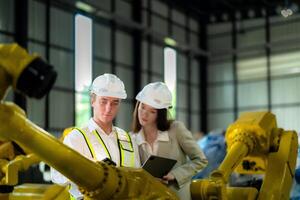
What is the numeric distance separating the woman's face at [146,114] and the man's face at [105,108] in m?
0.38

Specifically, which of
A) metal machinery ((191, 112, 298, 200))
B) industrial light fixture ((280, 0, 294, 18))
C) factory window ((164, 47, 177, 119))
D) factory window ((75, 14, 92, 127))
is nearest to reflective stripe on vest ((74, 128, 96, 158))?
metal machinery ((191, 112, 298, 200))

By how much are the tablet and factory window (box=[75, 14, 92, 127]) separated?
10864 millimetres

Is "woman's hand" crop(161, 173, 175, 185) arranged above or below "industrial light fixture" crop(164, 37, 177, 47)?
below

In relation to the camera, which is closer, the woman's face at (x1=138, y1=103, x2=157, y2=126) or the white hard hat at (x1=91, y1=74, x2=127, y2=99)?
the white hard hat at (x1=91, y1=74, x2=127, y2=99)

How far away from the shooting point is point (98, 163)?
2053 millimetres

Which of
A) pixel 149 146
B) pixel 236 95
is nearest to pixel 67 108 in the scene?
pixel 236 95

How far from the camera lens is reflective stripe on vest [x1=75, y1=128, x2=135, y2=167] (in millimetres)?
3065

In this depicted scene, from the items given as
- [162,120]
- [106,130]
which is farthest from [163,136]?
[106,130]

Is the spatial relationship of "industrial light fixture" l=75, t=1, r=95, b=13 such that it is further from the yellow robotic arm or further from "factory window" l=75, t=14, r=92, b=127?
the yellow robotic arm

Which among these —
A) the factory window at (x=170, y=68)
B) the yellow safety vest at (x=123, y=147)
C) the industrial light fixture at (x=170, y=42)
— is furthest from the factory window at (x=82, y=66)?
the yellow safety vest at (x=123, y=147)

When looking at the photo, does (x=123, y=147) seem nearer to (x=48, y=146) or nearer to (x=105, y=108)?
(x=105, y=108)

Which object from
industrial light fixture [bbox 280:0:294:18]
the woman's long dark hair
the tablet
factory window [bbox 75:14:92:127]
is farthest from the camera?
industrial light fixture [bbox 280:0:294:18]

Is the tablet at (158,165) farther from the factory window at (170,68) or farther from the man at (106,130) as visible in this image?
the factory window at (170,68)

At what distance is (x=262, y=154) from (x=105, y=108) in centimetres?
127
